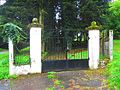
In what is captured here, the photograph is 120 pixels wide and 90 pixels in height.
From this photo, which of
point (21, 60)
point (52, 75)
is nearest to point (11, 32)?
point (21, 60)

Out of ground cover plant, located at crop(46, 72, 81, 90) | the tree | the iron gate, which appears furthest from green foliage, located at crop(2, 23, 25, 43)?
ground cover plant, located at crop(46, 72, 81, 90)

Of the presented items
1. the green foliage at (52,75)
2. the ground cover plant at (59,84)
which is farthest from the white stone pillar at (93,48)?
the ground cover plant at (59,84)

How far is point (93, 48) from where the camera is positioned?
16.3 m

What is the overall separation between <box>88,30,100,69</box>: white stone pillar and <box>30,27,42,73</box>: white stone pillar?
2.79 meters

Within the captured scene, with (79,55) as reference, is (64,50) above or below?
above

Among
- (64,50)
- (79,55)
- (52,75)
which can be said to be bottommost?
(52,75)

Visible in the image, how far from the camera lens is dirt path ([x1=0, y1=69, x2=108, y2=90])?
1205cm

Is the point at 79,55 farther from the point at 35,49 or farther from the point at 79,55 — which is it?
the point at 35,49

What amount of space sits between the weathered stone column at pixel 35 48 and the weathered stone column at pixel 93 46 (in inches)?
109

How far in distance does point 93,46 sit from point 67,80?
3652 mm

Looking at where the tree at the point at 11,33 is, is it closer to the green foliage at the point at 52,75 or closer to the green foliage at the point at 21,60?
the green foliage at the point at 21,60

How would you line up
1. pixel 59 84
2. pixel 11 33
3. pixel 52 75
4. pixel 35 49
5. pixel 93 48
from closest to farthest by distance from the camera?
pixel 59 84, pixel 52 75, pixel 11 33, pixel 35 49, pixel 93 48

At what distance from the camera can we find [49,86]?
12078 mm

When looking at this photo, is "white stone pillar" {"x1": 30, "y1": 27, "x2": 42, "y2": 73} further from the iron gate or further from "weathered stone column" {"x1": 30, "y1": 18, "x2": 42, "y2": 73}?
the iron gate
